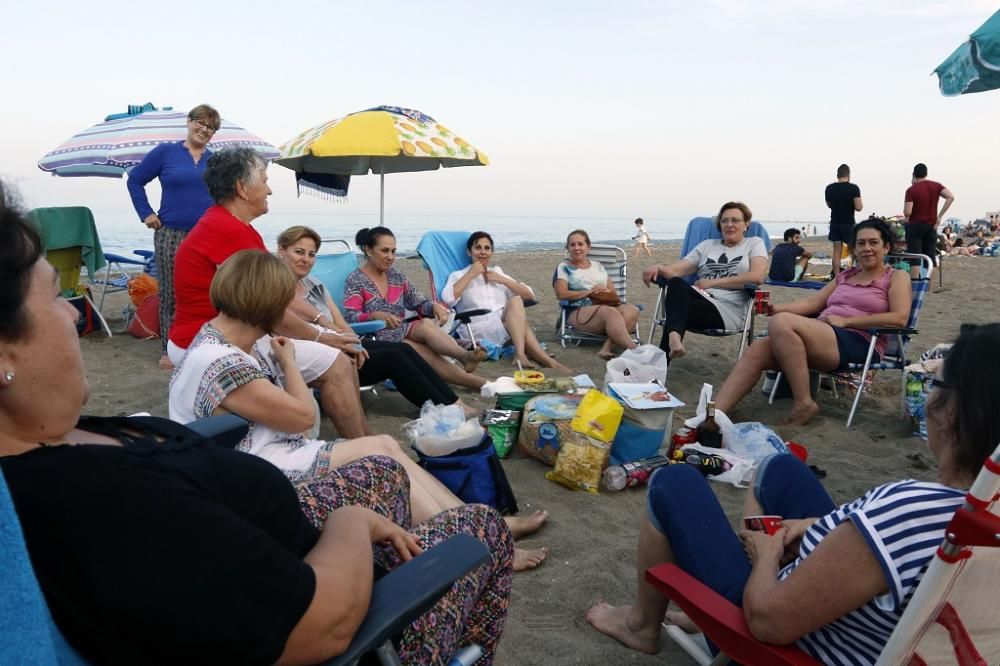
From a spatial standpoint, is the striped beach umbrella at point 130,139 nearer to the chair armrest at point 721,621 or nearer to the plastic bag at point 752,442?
the plastic bag at point 752,442

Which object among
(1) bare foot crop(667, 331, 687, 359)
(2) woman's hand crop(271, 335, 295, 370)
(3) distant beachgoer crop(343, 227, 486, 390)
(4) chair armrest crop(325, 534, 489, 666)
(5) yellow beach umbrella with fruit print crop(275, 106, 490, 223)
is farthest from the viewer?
(5) yellow beach umbrella with fruit print crop(275, 106, 490, 223)

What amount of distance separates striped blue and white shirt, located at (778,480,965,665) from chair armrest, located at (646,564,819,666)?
0.41 ft

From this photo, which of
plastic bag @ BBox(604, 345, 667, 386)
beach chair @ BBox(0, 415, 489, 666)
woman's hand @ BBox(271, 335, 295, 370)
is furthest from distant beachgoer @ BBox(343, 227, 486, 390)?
beach chair @ BBox(0, 415, 489, 666)

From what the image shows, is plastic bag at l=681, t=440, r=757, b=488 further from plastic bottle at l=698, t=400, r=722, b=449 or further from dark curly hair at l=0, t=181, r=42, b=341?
dark curly hair at l=0, t=181, r=42, b=341

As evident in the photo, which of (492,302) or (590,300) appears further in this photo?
(590,300)

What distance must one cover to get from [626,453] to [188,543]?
2651 mm

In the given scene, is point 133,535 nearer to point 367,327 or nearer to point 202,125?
point 367,327

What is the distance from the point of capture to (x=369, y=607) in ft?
3.70

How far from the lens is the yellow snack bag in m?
3.15

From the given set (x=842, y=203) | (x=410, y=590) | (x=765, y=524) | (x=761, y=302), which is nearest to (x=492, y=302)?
(x=761, y=302)

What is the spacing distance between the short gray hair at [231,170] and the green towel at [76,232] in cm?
315

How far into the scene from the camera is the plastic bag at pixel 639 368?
4094 mm

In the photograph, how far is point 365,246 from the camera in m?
4.87

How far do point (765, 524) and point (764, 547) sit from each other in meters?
0.20
